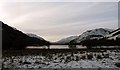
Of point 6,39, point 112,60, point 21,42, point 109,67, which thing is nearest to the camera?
point 109,67

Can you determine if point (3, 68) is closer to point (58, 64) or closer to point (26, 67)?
point (26, 67)

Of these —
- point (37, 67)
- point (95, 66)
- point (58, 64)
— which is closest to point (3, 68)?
point (37, 67)

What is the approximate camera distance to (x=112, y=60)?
19.1 meters

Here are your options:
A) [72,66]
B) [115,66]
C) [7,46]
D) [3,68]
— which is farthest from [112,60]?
[7,46]

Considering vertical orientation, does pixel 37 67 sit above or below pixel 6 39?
below

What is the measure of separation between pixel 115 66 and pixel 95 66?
4.56ft

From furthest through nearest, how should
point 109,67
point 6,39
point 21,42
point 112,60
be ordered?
point 21,42 < point 6,39 < point 112,60 < point 109,67

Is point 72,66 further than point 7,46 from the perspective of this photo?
No

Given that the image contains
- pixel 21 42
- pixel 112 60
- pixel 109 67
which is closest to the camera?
pixel 109 67

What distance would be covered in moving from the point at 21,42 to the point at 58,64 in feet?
85.8

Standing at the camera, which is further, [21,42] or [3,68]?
[21,42]

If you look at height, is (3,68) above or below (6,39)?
below

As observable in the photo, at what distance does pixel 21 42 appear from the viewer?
43.0 m

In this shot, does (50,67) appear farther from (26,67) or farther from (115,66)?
(115,66)
